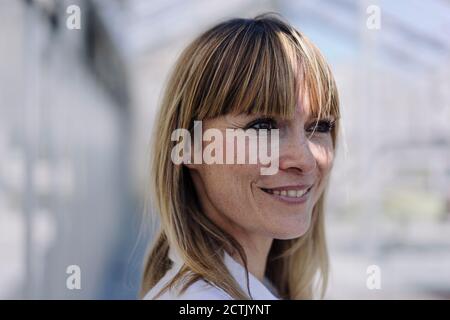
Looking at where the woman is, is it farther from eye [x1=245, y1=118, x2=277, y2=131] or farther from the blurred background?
the blurred background

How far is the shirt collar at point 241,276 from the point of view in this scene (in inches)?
32.6

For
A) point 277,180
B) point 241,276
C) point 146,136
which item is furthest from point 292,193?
point 146,136

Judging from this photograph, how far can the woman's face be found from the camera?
789 millimetres

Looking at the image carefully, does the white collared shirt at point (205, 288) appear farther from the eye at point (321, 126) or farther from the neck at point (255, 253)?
the eye at point (321, 126)

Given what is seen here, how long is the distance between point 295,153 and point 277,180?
0.14 ft

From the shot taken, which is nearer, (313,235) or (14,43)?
(313,235)

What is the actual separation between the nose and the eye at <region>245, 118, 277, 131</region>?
0.03 meters

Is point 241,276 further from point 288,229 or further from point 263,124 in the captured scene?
point 263,124

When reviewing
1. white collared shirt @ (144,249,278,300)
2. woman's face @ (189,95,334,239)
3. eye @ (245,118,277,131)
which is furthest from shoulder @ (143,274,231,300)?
eye @ (245,118,277,131)

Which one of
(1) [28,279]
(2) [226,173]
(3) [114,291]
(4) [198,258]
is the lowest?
(3) [114,291]
